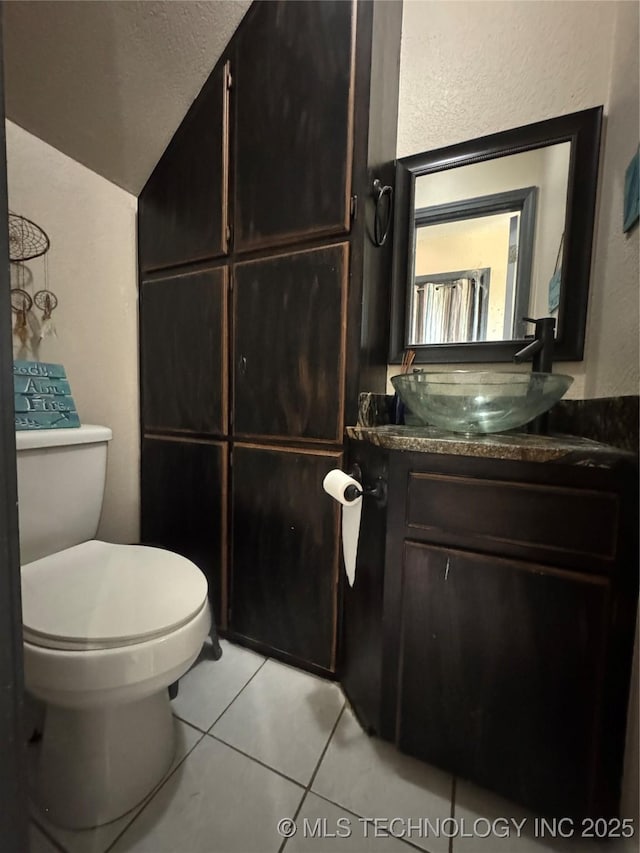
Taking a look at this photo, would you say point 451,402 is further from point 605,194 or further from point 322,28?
point 322,28

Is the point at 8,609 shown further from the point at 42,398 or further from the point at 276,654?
the point at 276,654

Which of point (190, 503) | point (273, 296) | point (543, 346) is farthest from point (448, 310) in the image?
point (190, 503)

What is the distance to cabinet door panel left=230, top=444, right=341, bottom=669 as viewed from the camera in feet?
3.43

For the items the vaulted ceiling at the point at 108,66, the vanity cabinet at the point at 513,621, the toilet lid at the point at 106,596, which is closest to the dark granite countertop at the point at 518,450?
the vanity cabinet at the point at 513,621

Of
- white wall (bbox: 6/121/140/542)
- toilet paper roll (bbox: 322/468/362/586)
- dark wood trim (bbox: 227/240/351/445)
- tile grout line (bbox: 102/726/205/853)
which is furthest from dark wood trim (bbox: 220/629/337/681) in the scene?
dark wood trim (bbox: 227/240/351/445)

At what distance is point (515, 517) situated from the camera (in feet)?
2.17

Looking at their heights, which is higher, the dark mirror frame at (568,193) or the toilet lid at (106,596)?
the dark mirror frame at (568,193)

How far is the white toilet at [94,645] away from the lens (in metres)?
0.64

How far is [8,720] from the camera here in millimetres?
424

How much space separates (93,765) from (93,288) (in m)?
1.40

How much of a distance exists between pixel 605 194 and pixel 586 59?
0.38m

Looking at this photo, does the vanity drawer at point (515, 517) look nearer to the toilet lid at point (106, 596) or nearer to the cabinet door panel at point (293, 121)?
the toilet lid at point (106, 596)

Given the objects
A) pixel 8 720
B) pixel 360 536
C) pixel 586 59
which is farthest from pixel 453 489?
pixel 586 59

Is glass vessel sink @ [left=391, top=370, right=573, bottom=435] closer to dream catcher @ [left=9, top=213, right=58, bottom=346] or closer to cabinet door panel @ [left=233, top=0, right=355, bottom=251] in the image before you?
cabinet door panel @ [left=233, top=0, right=355, bottom=251]
